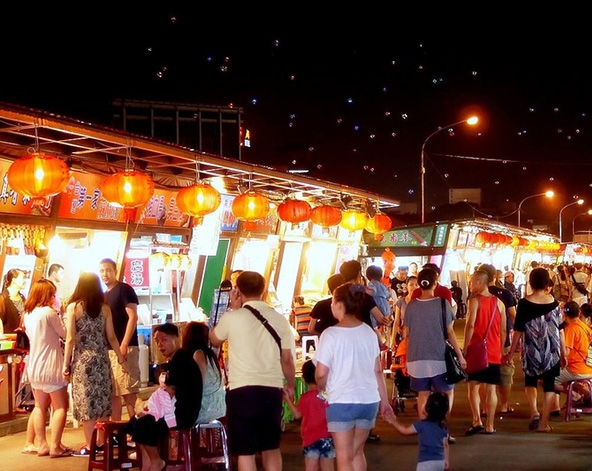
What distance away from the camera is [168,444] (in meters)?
7.91

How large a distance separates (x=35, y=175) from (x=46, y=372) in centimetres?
235

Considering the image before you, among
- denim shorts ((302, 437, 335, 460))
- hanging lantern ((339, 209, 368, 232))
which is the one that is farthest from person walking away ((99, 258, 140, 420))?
hanging lantern ((339, 209, 368, 232))

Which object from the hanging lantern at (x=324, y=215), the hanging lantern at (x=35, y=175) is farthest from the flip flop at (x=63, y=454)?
the hanging lantern at (x=324, y=215)

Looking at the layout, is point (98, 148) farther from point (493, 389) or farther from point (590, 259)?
point (590, 259)

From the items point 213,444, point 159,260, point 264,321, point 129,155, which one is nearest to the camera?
point 264,321

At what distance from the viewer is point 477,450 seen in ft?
31.8

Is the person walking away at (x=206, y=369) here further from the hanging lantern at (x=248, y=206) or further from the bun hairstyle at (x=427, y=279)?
the hanging lantern at (x=248, y=206)

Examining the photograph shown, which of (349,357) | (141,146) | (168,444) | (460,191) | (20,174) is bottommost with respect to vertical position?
(168,444)

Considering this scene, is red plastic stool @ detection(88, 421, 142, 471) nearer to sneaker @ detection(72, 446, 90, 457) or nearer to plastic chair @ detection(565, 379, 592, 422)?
sneaker @ detection(72, 446, 90, 457)

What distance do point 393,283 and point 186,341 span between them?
1749 centimetres

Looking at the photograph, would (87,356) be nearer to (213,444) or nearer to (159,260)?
(213,444)

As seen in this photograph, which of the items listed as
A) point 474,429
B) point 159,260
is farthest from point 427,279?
point 159,260

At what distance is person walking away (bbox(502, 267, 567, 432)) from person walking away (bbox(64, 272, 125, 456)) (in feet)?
17.6

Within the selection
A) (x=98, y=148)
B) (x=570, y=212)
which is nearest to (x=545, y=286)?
(x=98, y=148)
